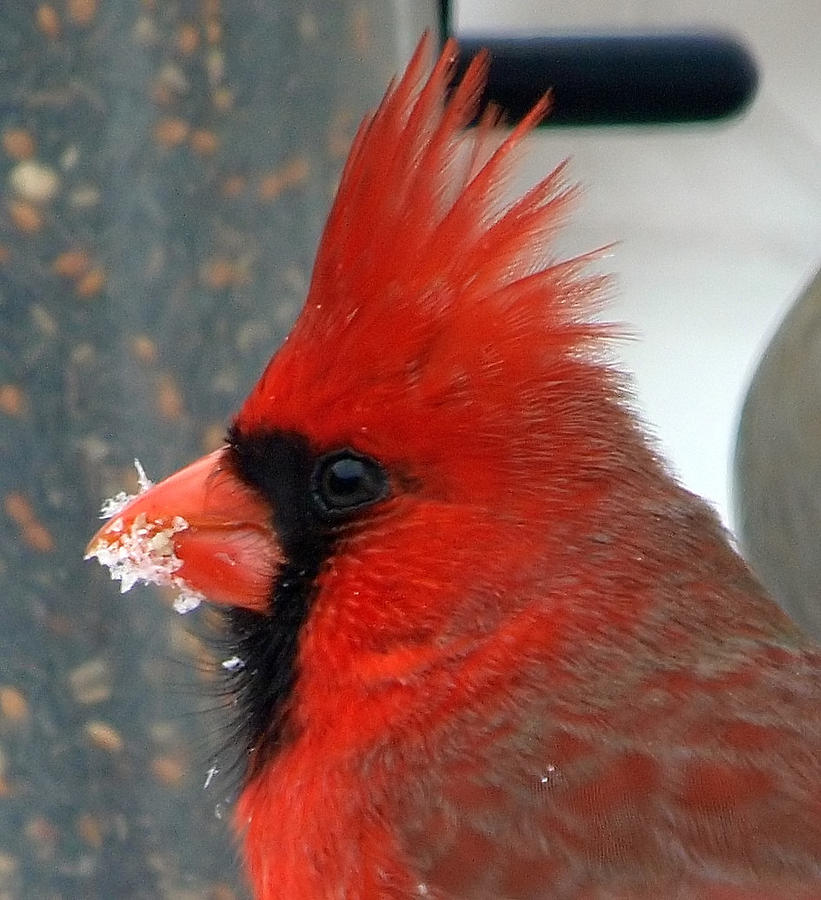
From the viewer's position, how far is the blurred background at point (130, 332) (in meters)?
1.14

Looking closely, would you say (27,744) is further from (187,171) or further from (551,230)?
(551,230)

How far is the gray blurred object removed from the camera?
1.55 m

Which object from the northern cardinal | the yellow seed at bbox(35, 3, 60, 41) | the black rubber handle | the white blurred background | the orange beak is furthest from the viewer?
the white blurred background

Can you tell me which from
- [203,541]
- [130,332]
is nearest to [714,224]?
[130,332]

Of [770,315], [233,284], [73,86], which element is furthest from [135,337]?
[770,315]

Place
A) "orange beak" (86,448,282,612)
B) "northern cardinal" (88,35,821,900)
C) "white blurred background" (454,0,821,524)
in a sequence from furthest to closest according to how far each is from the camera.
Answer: "white blurred background" (454,0,821,524), "orange beak" (86,448,282,612), "northern cardinal" (88,35,821,900)

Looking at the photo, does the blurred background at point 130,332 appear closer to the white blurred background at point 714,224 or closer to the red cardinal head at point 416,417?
the red cardinal head at point 416,417

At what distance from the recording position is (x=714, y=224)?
2.70 meters

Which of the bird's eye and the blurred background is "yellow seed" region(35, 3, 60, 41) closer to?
the blurred background

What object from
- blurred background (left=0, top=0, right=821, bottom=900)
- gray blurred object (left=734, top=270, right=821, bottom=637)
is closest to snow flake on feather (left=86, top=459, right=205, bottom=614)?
blurred background (left=0, top=0, right=821, bottom=900)

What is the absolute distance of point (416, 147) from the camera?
3.16 ft

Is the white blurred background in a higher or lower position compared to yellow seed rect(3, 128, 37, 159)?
lower

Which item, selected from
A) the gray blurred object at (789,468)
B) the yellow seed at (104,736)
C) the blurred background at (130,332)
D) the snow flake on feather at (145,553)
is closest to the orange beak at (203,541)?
the snow flake on feather at (145,553)

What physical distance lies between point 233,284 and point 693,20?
1.50 m
